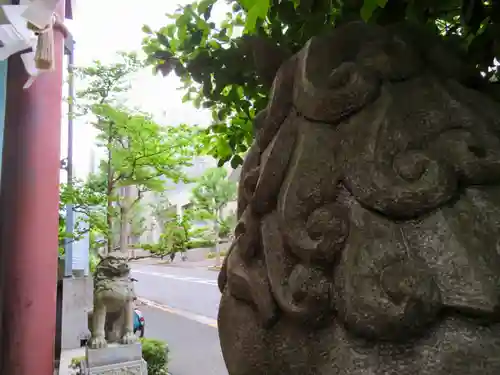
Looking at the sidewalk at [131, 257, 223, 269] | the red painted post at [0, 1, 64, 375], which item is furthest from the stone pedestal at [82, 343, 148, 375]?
the sidewalk at [131, 257, 223, 269]

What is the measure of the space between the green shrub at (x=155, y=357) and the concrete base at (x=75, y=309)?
25.5 inches

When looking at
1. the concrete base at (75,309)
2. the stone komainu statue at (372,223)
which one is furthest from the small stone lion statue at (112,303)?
the stone komainu statue at (372,223)

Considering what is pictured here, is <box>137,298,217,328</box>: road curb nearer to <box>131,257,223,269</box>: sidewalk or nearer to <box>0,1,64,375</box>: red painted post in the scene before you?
<box>131,257,223,269</box>: sidewalk

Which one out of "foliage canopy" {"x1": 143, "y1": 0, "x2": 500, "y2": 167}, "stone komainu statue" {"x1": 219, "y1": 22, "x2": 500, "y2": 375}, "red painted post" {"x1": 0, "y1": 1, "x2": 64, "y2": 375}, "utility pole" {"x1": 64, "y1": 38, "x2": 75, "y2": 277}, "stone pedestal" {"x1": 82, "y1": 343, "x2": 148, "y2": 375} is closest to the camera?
"stone komainu statue" {"x1": 219, "y1": 22, "x2": 500, "y2": 375}

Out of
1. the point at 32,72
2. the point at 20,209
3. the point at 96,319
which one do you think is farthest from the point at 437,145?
the point at 96,319

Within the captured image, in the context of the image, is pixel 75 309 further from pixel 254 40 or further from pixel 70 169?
pixel 254 40

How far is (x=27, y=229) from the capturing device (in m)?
2.63

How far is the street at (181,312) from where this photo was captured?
347cm

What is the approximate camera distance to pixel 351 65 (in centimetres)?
46

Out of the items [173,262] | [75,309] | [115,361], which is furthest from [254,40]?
[75,309]

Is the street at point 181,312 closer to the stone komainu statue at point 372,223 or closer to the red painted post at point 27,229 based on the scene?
the red painted post at point 27,229

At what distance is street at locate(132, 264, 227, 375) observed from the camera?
3.47m

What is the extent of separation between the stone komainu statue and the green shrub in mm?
3663

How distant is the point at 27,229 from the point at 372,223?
2.65 metres
